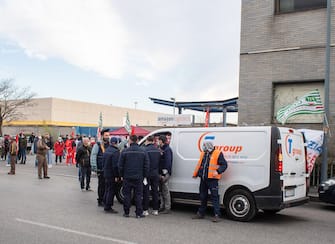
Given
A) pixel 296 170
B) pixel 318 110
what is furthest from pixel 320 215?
pixel 318 110

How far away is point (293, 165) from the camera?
26.9ft

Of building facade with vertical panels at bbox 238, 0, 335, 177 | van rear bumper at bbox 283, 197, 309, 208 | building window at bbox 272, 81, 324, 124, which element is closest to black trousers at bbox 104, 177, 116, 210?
van rear bumper at bbox 283, 197, 309, 208

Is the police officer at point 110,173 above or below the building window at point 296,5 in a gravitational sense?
below

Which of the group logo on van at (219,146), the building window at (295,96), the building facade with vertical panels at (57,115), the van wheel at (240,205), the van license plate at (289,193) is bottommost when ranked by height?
the van wheel at (240,205)

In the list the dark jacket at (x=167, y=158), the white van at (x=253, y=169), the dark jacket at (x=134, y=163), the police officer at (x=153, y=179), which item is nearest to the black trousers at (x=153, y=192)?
the police officer at (x=153, y=179)

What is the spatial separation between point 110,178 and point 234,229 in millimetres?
2929

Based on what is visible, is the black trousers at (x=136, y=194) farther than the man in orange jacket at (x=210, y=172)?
Yes

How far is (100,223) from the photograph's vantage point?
754cm

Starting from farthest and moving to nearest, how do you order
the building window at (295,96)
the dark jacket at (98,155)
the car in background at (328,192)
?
the building window at (295,96)
the dark jacket at (98,155)
the car in background at (328,192)

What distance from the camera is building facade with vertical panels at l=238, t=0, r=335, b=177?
14.6 metres

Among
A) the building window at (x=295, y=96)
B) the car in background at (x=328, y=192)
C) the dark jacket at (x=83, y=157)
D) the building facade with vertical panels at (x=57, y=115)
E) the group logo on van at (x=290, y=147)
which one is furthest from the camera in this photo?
the building facade with vertical panels at (x=57, y=115)

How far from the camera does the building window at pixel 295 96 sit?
14.8 metres

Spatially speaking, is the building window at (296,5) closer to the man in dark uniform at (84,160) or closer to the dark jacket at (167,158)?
the man in dark uniform at (84,160)

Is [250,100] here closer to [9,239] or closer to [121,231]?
[121,231]
